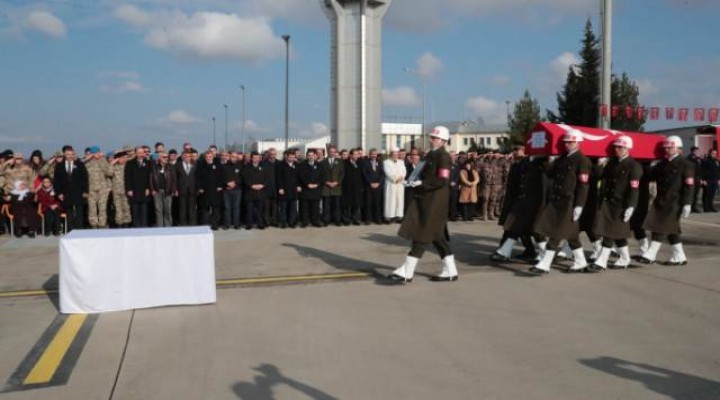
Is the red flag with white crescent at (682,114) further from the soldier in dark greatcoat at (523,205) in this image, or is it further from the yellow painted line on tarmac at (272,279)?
the yellow painted line on tarmac at (272,279)

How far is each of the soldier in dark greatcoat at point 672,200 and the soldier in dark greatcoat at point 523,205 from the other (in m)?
1.81

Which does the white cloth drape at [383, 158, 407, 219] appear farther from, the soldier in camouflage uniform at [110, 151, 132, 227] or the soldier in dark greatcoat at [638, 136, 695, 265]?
the soldier in dark greatcoat at [638, 136, 695, 265]

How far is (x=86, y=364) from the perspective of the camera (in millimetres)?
4879

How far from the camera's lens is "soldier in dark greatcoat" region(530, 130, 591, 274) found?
8328mm

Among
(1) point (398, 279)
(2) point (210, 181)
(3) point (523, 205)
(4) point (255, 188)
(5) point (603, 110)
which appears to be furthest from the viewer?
(5) point (603, 110)

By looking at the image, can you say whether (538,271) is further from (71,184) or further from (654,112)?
(654,112)

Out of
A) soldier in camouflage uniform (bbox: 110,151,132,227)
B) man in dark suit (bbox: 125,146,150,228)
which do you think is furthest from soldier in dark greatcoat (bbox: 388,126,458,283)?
soldier in camouflage uniform (bbox: 110,151,132,227)

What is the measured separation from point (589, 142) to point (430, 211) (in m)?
4.92

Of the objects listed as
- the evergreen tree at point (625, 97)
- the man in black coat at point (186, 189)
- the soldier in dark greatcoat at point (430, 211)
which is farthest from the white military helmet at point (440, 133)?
the evergreen tree at point (625, 97)

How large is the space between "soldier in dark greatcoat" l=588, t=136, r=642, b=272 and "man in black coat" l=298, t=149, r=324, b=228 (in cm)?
702

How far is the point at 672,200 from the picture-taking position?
9.30m

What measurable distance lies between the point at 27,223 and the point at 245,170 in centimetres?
475

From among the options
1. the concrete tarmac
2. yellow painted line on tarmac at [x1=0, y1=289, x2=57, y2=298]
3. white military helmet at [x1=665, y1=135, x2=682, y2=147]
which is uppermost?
white military helmet at [x1=665, y1=135, x2=682, y2=147]

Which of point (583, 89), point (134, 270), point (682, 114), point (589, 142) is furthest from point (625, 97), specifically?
point (134, 270)
